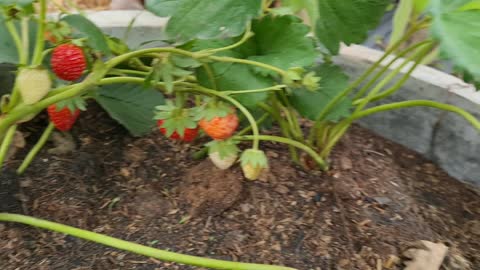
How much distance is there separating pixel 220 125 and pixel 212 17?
0.45 feet

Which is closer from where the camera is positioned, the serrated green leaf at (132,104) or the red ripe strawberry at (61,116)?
the red ripe strawberry at (61,116)

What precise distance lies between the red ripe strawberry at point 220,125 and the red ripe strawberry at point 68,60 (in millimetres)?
170

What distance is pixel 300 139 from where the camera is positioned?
990mm

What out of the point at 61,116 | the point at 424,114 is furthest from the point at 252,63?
the point at 424,114

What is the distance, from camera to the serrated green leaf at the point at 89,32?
0.79m

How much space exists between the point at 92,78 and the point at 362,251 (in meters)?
0.44

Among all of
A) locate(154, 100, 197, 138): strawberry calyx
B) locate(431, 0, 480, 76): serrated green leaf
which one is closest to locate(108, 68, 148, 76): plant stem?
locate(154, 100, 197, 138): strawberry calyx

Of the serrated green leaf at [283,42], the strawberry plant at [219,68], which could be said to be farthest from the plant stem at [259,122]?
the serrated green leaf at [283,42]

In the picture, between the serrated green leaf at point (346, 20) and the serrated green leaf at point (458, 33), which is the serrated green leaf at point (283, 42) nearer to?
the serrated green leaf at point (346, 20)

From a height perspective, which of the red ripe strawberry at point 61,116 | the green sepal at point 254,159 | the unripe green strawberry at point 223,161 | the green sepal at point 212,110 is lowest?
the unripe green strawberry at point 223,161

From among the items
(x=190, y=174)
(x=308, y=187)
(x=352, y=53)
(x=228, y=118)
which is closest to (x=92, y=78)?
(x=228, y=118)

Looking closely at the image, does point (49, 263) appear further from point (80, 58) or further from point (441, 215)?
point (441, 215)

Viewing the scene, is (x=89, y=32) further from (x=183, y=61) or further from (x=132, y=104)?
(x=132, y=104)

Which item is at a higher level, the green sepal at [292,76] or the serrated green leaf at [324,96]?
the green sepal at [292,76]
